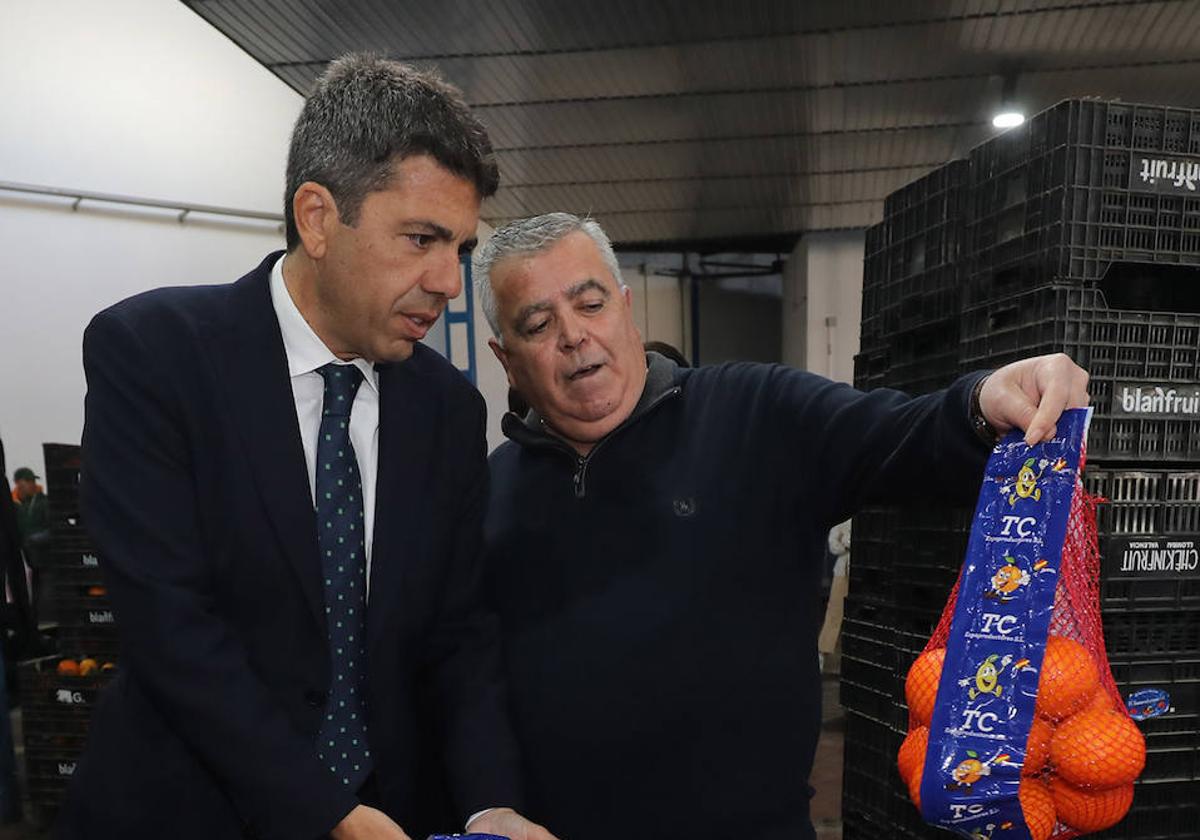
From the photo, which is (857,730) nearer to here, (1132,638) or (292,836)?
(1132,638)

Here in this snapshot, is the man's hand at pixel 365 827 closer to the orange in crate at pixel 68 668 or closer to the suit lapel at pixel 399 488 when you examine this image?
the suit lapel at pixel 399 488

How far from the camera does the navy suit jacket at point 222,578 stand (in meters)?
1.28

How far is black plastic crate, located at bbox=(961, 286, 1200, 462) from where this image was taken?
183cm

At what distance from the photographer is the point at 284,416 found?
1373 mm

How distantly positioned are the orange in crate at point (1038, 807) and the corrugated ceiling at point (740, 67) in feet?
14.8

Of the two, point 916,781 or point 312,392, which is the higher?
point 312,392

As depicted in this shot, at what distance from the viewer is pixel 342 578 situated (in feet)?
4.63

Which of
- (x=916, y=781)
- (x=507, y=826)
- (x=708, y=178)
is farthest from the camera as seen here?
(x=708, y=178)

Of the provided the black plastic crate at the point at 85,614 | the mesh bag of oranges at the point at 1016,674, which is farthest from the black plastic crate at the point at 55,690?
the mesh bag of oranges at the point at 1016,674

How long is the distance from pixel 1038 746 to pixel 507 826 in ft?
2.51

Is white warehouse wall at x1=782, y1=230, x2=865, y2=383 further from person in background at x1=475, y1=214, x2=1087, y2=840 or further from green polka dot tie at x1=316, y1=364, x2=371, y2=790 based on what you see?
green polka dot tie at x1=316, y1=364, x2=371, y2=790

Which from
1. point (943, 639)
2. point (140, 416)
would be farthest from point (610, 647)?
point (140, 416)

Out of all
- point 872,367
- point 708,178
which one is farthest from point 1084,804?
point 708,178

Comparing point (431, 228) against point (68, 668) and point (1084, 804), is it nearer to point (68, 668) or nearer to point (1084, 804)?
point (1084, 804)
